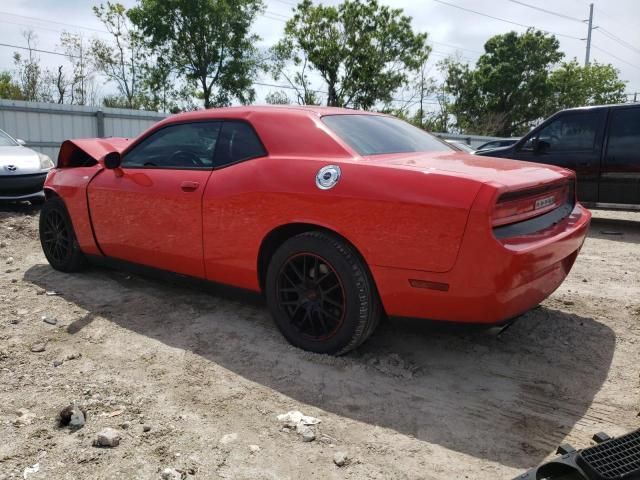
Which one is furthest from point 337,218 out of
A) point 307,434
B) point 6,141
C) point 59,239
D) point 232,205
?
point 6,141

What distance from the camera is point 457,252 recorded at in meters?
2.48

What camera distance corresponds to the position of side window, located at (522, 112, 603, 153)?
24.3 ft

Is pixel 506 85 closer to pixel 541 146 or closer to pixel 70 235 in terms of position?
pixel 541 146

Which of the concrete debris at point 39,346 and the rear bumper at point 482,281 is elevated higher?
the rear bumper at point 482,281

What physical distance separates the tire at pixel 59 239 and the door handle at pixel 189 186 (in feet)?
5.37

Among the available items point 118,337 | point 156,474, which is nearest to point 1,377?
point 118,337

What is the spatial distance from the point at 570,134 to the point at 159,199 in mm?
6268

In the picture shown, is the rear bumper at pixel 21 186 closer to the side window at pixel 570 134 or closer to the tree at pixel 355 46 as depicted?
the side window at pixel 570 134

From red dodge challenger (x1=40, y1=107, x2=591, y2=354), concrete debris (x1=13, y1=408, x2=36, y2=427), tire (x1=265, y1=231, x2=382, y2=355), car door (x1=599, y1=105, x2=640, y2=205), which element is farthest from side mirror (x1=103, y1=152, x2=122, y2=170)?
car door (x1=599, y1=105, x2=640, y2=205)

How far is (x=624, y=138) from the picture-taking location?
713 centimetres

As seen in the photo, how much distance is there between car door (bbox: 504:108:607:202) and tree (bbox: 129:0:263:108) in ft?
60.7

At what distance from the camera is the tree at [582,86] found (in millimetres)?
38906

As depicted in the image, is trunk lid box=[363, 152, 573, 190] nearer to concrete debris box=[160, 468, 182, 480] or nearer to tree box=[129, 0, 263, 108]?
concrete debris box=[160, 468, 182, 480]

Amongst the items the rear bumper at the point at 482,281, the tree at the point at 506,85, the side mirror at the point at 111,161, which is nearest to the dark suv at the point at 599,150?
the rear bumper at the point at 482,281
